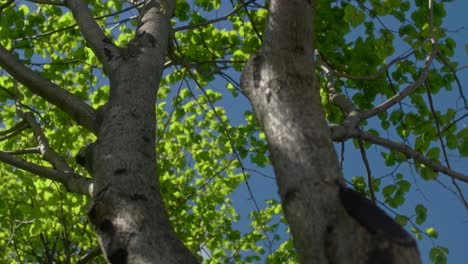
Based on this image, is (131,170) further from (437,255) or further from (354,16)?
(437,255)

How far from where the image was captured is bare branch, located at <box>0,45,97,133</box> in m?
2.96

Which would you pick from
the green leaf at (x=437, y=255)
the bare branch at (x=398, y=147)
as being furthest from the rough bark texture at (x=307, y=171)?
the green leaf at (x=437, y=255)

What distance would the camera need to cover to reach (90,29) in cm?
368

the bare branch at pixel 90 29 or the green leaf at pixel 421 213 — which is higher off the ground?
the bare branch at pixel 90 29

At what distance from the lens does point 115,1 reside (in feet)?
22.9

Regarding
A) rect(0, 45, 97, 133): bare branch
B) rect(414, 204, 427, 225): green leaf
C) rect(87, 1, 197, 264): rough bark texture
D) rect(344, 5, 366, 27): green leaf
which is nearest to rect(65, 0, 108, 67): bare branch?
rect(87, 1, 197, 264): rough bark texture

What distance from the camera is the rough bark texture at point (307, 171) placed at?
4.64 feet

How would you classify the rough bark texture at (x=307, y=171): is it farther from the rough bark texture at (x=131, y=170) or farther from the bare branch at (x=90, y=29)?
the bare branch at (x=90, y=29)

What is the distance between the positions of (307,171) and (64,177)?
1.78 metres

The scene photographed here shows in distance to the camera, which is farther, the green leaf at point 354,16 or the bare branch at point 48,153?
the green leaf at point 354,16

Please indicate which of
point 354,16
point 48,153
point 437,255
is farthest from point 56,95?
point 437,255

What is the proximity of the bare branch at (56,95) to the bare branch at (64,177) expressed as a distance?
0.88 feet

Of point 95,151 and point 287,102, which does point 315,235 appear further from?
point 95,151

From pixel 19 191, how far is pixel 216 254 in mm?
3049
